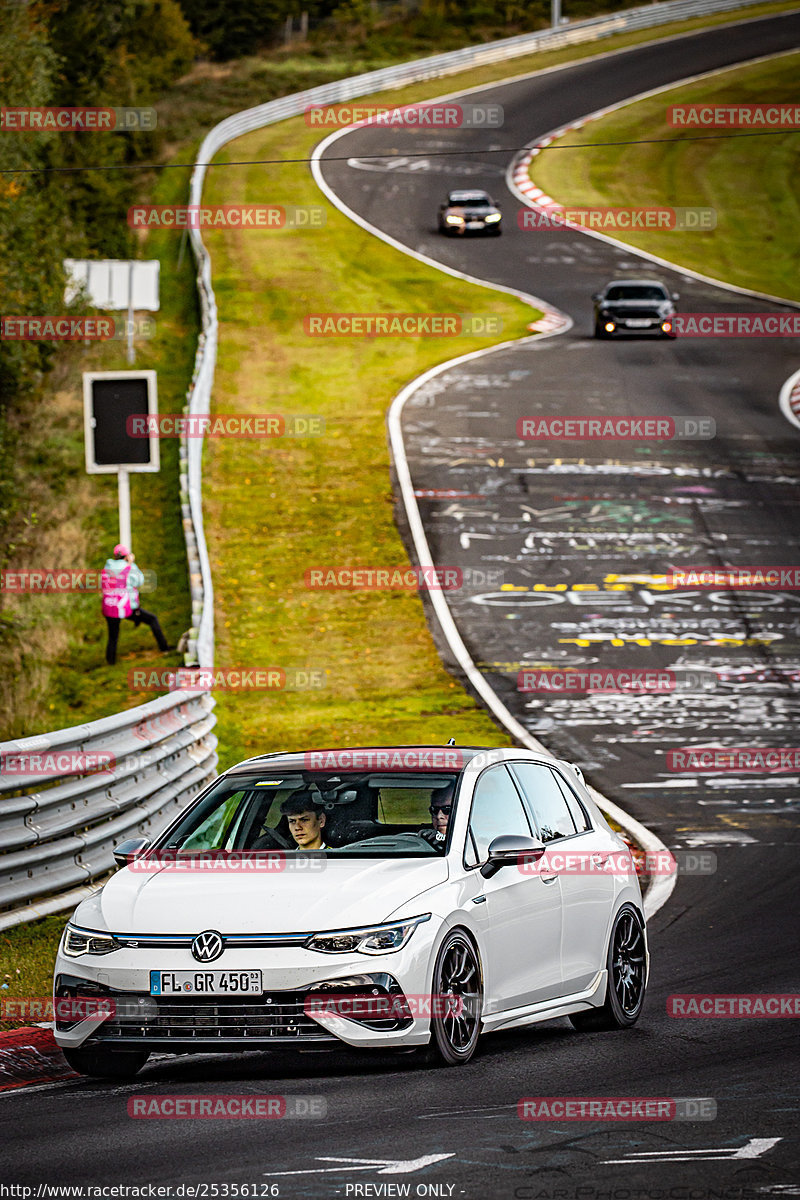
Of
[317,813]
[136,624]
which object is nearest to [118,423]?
[136,624]

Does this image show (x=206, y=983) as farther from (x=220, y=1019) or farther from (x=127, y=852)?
(x=127, y=852)

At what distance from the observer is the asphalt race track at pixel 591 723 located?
6.87 m

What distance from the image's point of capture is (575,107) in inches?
2896

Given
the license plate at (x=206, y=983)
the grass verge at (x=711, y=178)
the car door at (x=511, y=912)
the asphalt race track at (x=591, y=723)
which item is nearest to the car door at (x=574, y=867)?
the car door at (x=511, y=912)

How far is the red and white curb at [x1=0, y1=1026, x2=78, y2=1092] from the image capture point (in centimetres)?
880

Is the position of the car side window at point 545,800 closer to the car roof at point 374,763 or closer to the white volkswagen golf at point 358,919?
the white volkswagen golf at point 358,919

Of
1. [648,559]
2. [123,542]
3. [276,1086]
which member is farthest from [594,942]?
[648,559]

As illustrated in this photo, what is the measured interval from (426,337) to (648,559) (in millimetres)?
16207

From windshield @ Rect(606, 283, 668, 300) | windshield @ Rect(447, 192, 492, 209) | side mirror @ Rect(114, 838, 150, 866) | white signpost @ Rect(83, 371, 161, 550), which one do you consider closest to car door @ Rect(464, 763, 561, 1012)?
side mirror @ Rect(114, 838, 150, 866)

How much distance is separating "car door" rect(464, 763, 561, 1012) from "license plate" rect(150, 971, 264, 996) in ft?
4.22

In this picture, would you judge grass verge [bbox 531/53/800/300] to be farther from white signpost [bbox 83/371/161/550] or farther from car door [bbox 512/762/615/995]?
car door [bbox 512/762/615/995]

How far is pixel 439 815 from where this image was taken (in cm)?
926

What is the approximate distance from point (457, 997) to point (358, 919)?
2.22 feet

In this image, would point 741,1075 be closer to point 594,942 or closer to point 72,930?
point 594,942
